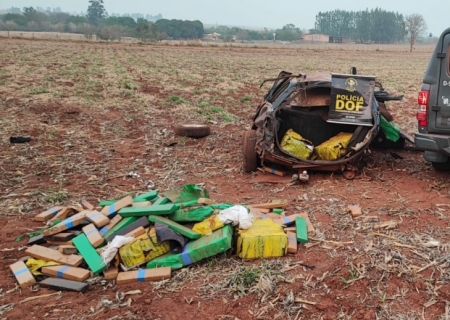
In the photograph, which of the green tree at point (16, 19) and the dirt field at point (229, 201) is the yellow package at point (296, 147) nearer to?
the dirt field at point (229, 201)

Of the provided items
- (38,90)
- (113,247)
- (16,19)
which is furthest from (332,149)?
(16,19)

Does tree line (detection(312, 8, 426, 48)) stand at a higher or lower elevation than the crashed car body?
higher

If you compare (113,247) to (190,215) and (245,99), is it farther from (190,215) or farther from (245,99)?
(245,99)

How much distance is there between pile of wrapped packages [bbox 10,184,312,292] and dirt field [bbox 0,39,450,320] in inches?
4.6

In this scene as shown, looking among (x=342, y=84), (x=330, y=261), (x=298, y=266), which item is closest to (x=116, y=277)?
(x=298, y=266)

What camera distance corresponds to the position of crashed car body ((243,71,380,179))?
21.4ft

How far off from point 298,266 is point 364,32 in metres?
157

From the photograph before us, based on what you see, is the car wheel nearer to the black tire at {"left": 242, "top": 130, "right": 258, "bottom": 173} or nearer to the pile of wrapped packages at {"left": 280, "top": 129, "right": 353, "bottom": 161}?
the pile of wrapped packages at {"left": 280, "top": 129, "right": 353, "bottom": 161}

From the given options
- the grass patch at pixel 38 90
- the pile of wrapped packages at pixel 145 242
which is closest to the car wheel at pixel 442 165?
the pile of wrapped packages at pixel 145 242

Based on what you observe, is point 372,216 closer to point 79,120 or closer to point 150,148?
point 150,148

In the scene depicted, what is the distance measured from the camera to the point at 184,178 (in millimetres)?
6766

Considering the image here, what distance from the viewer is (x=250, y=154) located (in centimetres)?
681

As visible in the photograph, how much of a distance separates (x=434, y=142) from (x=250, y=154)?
257cm

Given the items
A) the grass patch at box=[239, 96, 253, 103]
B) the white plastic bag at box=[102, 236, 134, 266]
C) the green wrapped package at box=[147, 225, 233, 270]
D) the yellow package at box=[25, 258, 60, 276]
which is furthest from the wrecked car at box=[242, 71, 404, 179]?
the grass patch at box=[239, 96, 253, 103]
